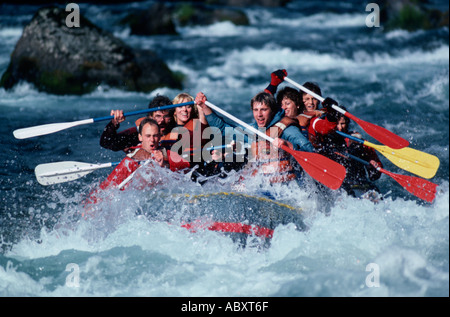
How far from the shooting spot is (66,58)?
32.3 feet

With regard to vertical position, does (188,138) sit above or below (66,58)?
below

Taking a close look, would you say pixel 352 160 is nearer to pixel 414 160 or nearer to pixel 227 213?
pixel 414 160

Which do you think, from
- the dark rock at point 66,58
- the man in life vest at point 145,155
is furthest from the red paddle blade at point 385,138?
the dark rock at point 66,58

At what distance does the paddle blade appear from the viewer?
5398mm

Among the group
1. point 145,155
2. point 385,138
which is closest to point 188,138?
point 145,155

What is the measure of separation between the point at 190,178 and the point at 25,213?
1.95 metres

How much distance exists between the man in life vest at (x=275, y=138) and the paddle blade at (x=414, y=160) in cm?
74

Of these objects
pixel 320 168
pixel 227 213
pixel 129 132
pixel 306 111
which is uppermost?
pixel 306 111

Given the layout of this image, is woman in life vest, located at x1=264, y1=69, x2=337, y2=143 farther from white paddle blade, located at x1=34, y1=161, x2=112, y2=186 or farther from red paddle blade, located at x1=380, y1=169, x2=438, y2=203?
white paddle blade, located at x1=34, y1=161, x2=112, y2=186

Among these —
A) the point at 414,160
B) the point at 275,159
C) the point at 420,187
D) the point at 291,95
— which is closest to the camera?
the point at 275,159

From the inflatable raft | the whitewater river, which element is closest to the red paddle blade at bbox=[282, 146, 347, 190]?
the whitewater river

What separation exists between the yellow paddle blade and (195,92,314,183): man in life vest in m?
0.74

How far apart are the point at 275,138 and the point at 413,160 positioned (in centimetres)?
147

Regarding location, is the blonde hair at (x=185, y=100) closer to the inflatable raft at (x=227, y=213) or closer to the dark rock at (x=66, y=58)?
the inflatable raft at (x=227, y=213)
